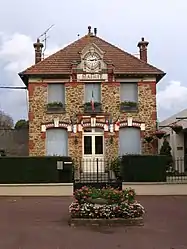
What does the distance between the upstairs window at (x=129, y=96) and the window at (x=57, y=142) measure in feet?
12.6

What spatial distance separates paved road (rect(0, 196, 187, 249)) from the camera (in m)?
9.27

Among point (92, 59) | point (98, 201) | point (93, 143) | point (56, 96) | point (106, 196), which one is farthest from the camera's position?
point (92, 59)

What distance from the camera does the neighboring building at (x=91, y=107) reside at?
27.7m

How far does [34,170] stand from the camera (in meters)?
20.9

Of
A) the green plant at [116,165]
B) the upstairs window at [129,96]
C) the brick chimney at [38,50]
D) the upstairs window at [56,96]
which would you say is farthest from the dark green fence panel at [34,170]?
the brick chimney at [38,50]

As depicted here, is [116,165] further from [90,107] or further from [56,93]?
[56,93]

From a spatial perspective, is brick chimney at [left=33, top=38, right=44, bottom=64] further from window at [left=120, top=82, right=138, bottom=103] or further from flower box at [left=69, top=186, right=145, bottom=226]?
flower box at [left=69, top=186, right=145, bottom=226]

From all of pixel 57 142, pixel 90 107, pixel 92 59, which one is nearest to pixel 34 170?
pixel 57 142

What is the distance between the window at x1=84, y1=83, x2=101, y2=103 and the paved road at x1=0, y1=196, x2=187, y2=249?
1270 centimetres

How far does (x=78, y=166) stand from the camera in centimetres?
2686

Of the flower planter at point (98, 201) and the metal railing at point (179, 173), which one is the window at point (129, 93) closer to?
the metal railing at point (179, 173)

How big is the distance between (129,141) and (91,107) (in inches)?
118

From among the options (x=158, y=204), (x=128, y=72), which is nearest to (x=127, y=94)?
(x=128, y=72)

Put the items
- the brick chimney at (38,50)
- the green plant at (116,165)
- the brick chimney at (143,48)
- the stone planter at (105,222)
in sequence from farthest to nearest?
the brick chimney at (38,50) → the brick chimney at (143,48) → the green plant at (116,165) → the stone planter at (105,222)
